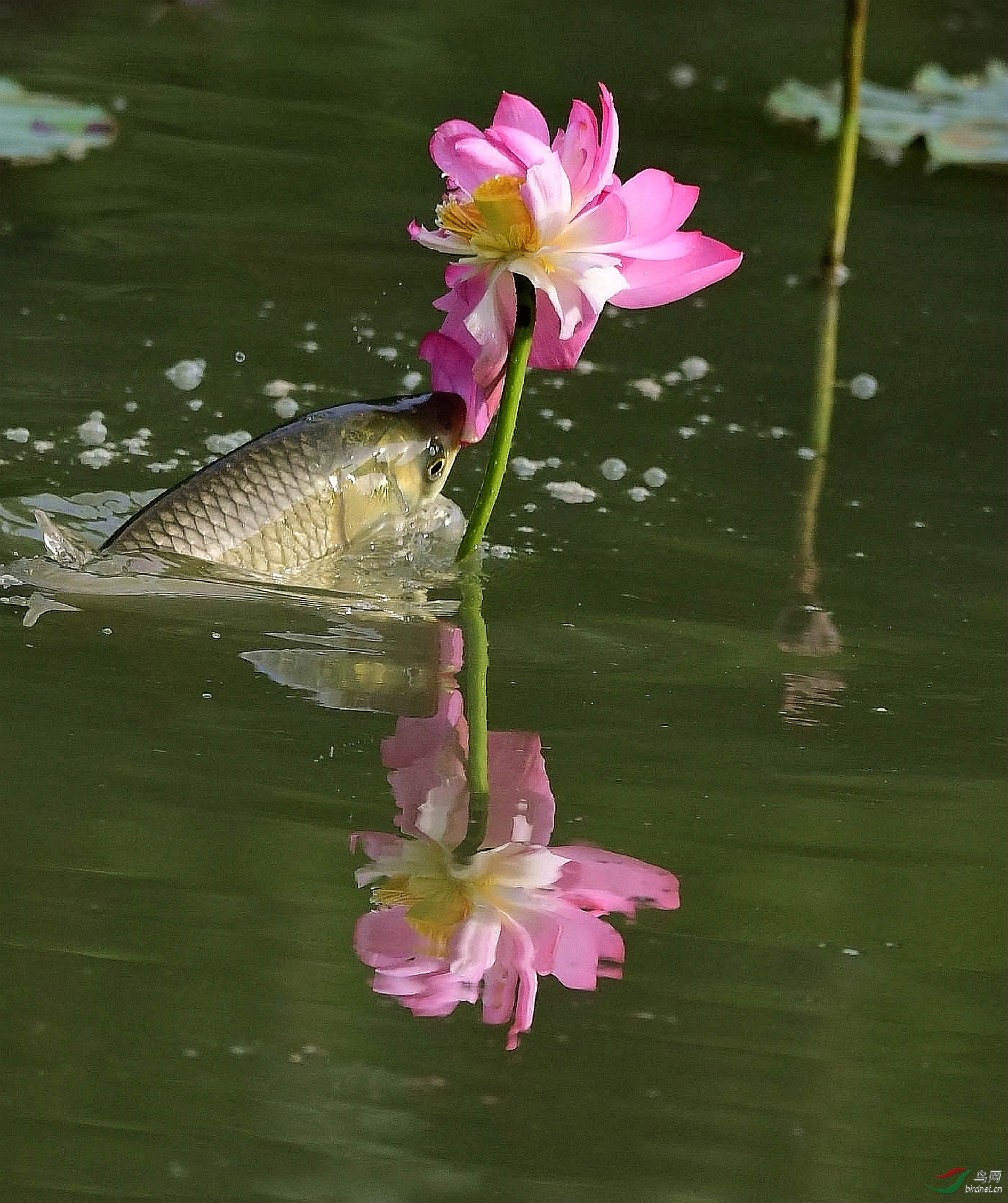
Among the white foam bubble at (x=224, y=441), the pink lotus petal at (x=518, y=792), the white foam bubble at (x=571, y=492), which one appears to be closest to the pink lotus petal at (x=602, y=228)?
the pink lotus petal at (x=518, y=792)

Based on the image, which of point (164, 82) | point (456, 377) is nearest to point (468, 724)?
point (456, 377)

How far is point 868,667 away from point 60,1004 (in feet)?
3.49

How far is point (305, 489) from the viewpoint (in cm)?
206

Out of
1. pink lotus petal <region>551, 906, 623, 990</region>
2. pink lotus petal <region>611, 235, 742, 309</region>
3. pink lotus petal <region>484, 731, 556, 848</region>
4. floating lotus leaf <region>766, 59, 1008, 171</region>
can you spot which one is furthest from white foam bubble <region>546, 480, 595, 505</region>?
floating lotus leaf <region>766, 59, 1008, 171</region>

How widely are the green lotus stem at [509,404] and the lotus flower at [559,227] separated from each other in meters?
0.02

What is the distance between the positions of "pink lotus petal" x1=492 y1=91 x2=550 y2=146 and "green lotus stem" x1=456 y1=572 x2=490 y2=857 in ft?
1.72

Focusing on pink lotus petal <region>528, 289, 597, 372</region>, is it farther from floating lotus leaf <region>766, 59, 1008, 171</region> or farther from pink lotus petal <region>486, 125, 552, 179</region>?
floating lotus leaf <region>766, 59, 1008, 171</region>

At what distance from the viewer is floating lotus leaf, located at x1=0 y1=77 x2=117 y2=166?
3.97 meters

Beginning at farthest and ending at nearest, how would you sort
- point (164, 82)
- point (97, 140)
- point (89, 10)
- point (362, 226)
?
point (89, 10)
point (164, 82)
point (97, 140)
point (362, 226)

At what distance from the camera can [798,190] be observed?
4332 millimetres

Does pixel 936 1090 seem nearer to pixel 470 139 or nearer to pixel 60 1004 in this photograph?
pixel 60 1004

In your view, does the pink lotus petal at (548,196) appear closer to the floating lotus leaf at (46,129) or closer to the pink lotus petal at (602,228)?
the pink lotus petal at (602,228)

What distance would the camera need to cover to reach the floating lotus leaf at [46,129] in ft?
13.0

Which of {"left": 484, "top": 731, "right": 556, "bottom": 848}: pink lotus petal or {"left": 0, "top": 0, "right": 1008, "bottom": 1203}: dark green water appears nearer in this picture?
{"left": 0, "top": 0, "right": 1008, "bottom": 1203}: dark green water
